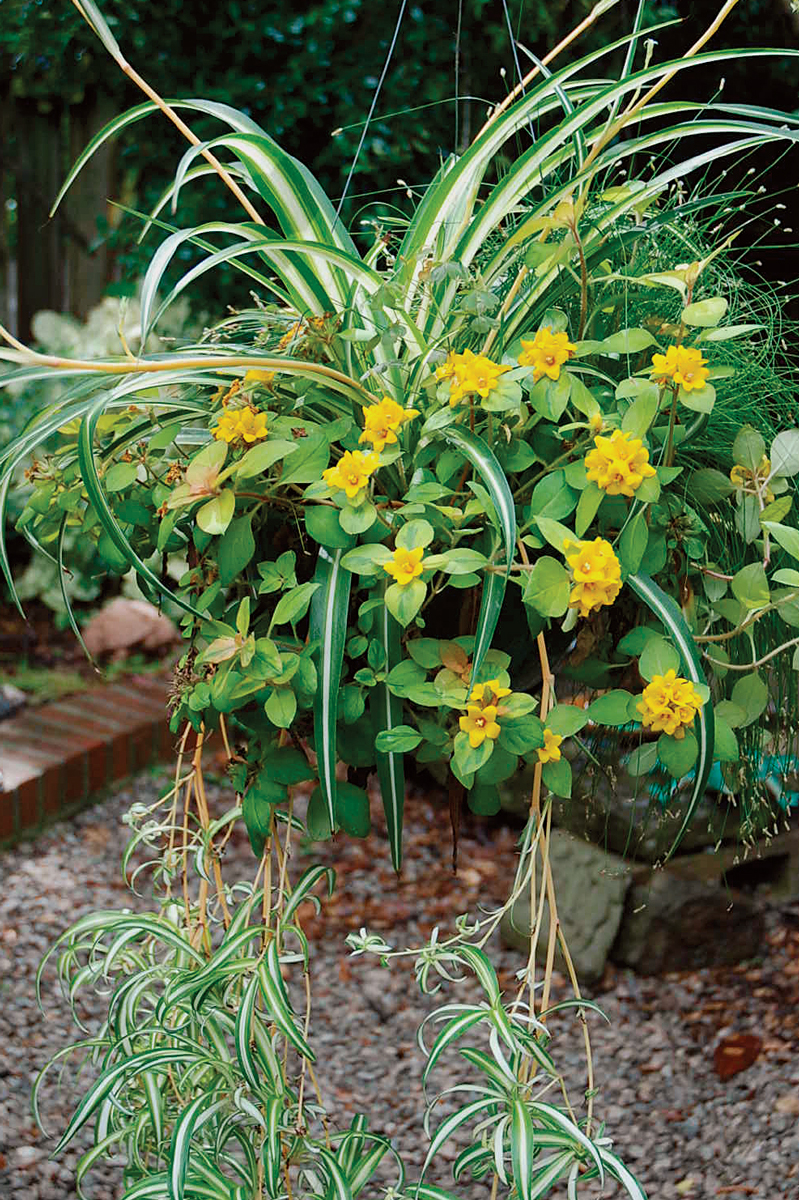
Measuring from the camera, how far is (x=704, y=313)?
3.20 feet

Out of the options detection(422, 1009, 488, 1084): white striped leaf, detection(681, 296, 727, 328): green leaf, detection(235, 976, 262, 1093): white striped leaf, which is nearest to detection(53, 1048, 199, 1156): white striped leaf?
detection(235, 976, 262, 1093): white striped leaf

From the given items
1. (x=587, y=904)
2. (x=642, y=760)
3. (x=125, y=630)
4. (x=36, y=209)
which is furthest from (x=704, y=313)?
(x=36, y=209)

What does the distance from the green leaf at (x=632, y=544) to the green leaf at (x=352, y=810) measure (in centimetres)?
30

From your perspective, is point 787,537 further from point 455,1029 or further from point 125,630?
point 125,630

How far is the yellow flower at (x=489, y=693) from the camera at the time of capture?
3.00 feet

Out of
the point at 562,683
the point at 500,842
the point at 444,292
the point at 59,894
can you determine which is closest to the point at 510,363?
the point at 444,292

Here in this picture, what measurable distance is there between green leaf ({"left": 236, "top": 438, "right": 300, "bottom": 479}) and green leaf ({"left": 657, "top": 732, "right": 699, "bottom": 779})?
0.38 metres

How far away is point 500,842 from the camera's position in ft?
10.3

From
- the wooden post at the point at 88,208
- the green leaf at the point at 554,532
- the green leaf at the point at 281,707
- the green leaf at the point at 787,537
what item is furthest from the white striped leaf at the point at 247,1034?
the wooden post at the point at 88,208

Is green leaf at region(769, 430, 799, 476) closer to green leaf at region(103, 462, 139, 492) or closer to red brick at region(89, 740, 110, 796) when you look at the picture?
green leaf at region(103, 462, 139, 492)

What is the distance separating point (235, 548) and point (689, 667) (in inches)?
15.3

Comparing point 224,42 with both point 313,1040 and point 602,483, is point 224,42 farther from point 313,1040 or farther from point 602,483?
point 602,483

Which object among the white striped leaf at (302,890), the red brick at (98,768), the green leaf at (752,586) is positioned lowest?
the red brick at (98,768)

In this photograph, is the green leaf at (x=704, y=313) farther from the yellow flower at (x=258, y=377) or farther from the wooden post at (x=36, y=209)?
the wooden post at (x=36, y=209)
